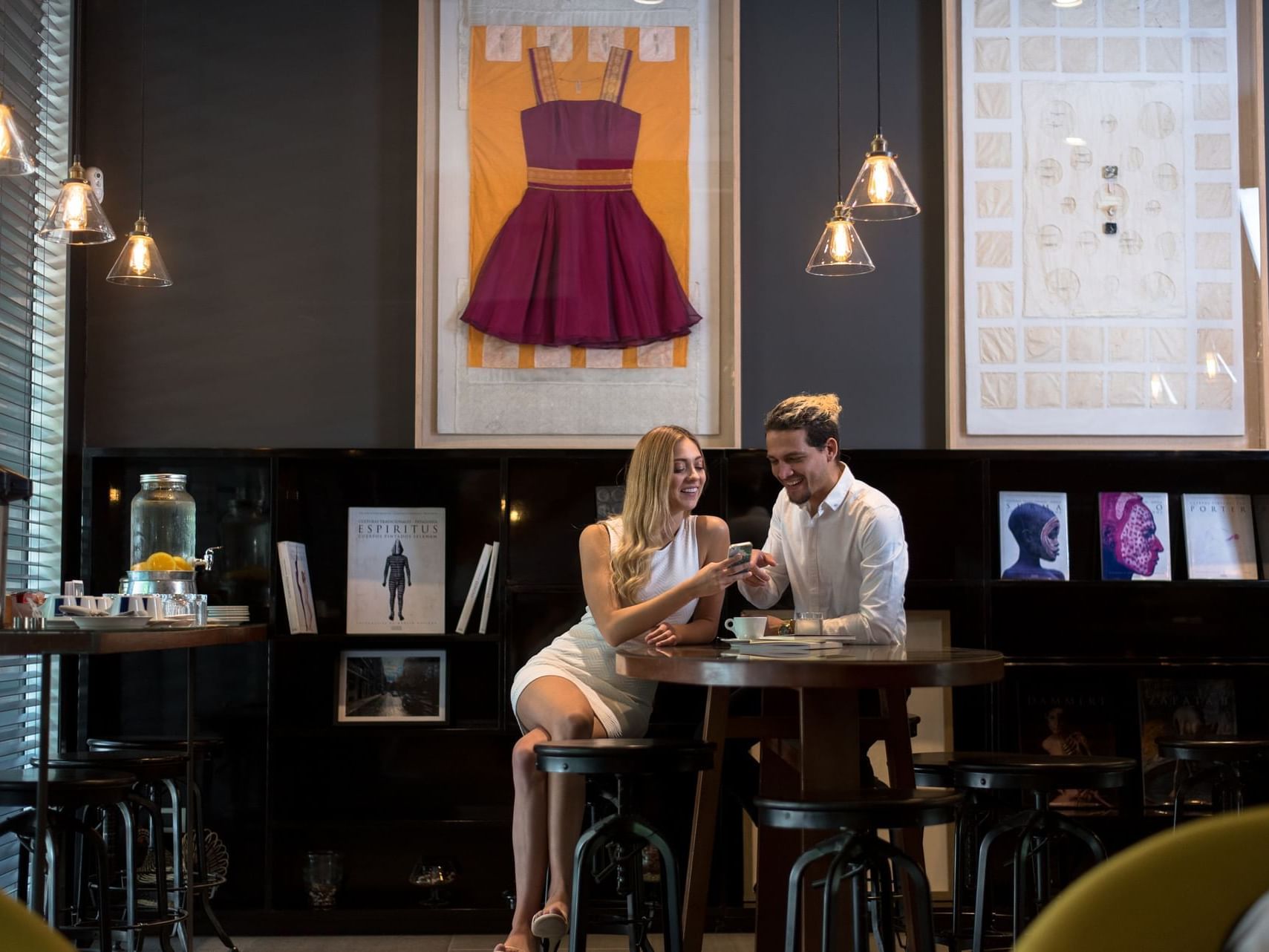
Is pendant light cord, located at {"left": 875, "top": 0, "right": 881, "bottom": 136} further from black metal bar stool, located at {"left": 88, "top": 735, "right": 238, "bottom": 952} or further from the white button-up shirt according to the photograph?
black metal bar stool, located at {"left": 88, "top": 735, "right": 238, "bottom": 952}

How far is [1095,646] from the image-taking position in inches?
182

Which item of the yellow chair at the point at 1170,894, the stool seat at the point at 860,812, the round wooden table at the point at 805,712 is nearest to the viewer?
the yellow chair at the point at 1170,894

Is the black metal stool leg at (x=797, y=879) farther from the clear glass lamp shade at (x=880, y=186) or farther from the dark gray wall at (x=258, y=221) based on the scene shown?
the dark gray wall at (x=258, y=221)

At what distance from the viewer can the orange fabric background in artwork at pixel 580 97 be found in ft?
15.1

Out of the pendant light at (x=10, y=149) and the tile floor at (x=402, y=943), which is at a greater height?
the pendant light at (x=10, y=149)

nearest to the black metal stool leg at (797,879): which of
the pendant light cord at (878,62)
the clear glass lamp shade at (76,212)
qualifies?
the clear glass lamp shade at (76,212)

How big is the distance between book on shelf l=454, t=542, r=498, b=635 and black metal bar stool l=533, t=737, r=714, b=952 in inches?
53.8

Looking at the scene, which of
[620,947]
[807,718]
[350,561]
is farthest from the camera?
[350,561]

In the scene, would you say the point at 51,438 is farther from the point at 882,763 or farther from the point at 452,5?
the point at 882,763

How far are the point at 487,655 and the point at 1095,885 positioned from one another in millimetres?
3560

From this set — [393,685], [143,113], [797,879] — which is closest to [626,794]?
[797,879]

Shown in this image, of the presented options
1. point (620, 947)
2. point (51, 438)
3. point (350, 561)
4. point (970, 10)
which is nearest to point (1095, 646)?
point (620, 947)

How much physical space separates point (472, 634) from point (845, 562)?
1.30 metres

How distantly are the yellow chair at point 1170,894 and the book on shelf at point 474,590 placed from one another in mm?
3313
